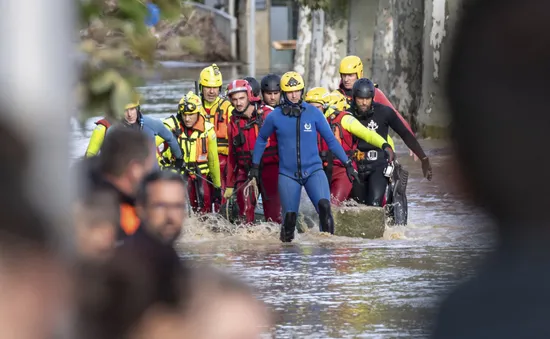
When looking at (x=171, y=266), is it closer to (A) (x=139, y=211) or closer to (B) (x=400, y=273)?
(A) (x=139, y=211)

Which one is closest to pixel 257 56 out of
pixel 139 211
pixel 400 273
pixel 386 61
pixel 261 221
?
pixel 386 61

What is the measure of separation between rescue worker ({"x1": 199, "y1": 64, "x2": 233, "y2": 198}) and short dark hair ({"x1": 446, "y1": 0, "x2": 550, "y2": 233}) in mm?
12907

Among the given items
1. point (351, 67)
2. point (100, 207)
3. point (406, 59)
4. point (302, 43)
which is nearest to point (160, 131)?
point (351, 67)

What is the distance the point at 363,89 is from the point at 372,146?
23.5 inches

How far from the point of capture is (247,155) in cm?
1476

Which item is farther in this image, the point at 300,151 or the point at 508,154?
the point at 300,151

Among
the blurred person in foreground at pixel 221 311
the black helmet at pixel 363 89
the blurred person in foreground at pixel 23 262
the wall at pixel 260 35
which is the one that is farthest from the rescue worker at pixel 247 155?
the wall at pixel 260 35

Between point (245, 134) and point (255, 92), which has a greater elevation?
point (255, 92)

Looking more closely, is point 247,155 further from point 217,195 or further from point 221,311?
point 221,311

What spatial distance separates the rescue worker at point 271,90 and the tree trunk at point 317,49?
70.7ft

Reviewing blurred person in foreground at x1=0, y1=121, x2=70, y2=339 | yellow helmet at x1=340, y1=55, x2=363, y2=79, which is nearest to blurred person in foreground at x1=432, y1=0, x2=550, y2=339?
blurred person in foreground at x1=0, y1=121, x2=70, y2=339

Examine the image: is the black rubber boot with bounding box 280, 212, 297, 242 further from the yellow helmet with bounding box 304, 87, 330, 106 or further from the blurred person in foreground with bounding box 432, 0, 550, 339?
the blurred person in foreground with bounding box 432, 0, 550, 339

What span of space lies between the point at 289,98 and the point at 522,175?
11.3 metres

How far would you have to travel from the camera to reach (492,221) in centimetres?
225
